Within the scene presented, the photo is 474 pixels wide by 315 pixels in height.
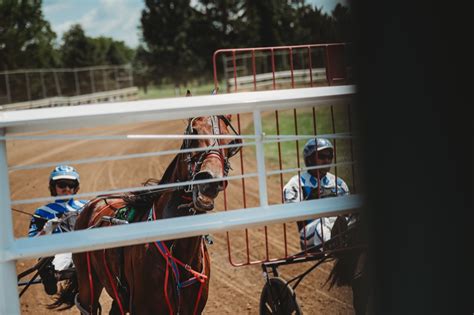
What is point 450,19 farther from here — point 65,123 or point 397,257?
point 65,123

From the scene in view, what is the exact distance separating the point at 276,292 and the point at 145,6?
4607 centimetres

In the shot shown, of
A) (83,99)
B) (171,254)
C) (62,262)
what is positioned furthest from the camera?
(83,99)

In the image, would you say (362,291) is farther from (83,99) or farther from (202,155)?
(83,99)

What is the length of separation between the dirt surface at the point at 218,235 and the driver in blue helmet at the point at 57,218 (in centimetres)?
127

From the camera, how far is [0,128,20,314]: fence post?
199cm

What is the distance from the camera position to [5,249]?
200cm

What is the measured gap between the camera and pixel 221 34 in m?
45.3

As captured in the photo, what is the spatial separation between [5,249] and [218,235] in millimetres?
7388

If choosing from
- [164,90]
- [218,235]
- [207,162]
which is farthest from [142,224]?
[164,90]

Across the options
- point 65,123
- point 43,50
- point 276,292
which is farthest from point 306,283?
point 43,50

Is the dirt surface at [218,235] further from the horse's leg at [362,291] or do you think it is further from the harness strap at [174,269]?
the harness strap at [174,269]

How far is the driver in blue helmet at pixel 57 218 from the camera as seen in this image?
4.64 m

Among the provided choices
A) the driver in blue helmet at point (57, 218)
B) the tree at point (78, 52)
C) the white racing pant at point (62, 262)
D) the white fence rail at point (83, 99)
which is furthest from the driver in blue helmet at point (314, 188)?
the tree at point (78, 52)

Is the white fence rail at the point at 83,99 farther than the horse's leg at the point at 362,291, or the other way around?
the white fence rail at the point at 83,99
